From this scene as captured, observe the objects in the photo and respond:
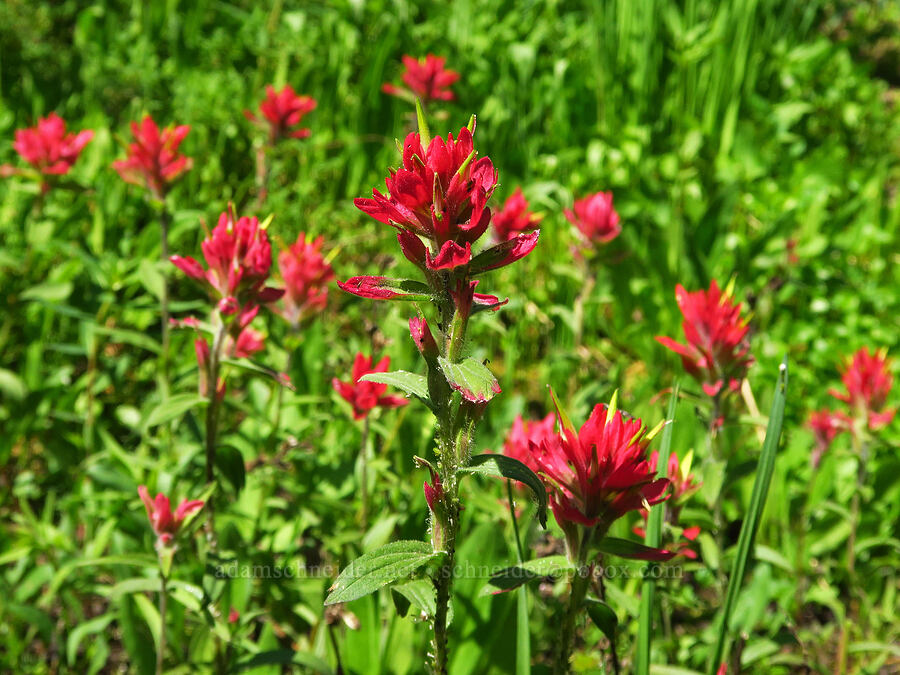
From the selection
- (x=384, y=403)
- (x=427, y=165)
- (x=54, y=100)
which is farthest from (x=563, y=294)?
(x=54, y=100)

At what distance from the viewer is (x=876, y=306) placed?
10.1 feet

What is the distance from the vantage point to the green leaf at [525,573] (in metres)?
1.08

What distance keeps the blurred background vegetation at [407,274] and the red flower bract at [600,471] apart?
0.44 meters

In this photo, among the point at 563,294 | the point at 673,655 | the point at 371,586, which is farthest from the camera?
the point at 563,294

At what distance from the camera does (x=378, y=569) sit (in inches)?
39.4

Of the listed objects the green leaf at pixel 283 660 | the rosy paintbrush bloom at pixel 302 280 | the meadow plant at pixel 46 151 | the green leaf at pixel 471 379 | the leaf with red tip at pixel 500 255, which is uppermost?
the meadow plant at pixel 46 151

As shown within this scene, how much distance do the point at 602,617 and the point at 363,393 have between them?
0.82 m

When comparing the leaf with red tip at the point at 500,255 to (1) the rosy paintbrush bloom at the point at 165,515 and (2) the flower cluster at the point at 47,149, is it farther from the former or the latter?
(2) the flower cluster at the point at 47,149

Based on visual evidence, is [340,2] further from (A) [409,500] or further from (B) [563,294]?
(A) [409,500]

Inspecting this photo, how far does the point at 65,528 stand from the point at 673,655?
5.20 ft

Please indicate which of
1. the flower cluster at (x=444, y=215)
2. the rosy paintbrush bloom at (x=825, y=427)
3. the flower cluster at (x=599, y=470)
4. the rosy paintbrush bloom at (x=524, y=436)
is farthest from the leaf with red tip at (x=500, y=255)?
the rosy paintbrush bloom at (x=825, y=427)

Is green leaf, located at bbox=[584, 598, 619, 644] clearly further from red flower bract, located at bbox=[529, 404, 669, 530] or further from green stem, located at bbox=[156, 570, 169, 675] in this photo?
green stem, located at bbox=[156, 570, 169, 675]

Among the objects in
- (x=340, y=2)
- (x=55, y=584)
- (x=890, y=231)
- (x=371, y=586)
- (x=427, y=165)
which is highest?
(x=340, y=2)

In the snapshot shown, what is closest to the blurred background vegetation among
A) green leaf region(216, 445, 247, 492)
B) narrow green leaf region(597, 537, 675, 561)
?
green leaf region(216, 445, 247, 492)
